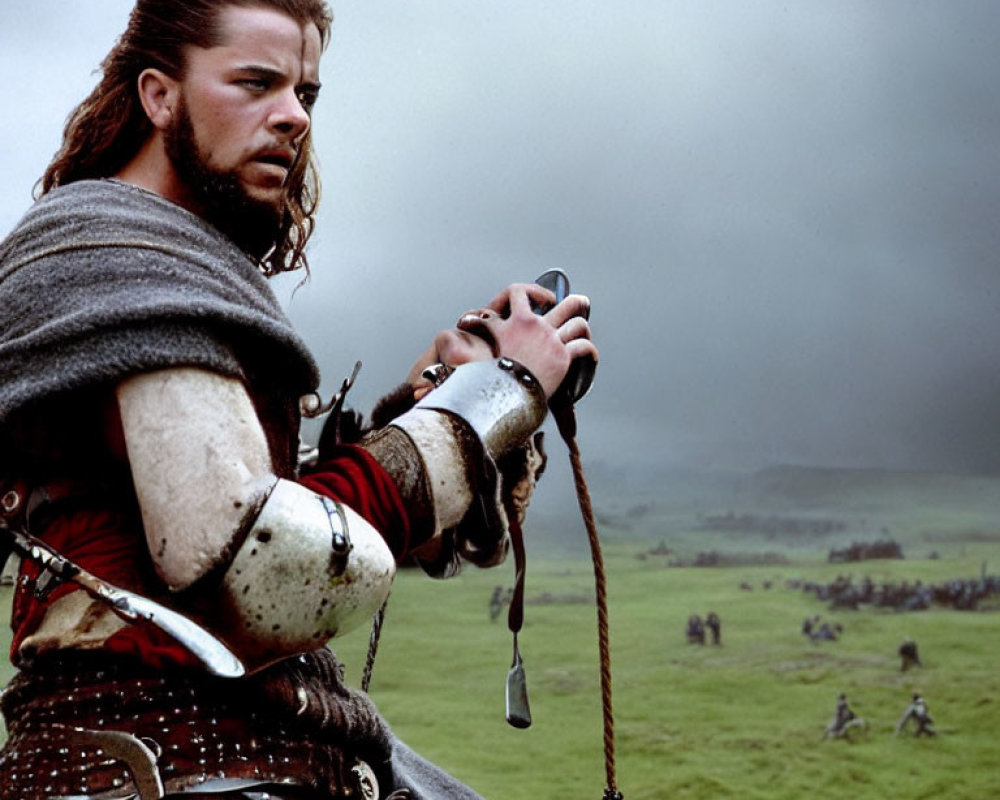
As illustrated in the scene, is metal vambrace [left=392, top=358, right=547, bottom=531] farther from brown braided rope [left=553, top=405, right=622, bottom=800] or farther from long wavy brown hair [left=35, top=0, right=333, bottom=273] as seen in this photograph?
long wavy brown hair [left=35, top=0, right=333, bottom=273]

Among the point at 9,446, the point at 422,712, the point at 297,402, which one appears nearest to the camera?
the point at 9,446

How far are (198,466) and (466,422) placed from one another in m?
A: 0.46

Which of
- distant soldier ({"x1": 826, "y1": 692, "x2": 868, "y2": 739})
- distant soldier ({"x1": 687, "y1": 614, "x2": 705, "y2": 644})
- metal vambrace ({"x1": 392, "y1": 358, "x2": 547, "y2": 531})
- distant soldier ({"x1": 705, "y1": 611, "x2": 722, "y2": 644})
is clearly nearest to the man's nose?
metal vambrace ({"x1": 392, "y1": 358, "x2": 547, "y2": 531})

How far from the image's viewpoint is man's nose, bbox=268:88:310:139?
6.61 feet

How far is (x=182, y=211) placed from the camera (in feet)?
6.41

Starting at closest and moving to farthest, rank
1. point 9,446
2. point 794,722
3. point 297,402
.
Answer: point 9,446
point 297,402
point 794,722

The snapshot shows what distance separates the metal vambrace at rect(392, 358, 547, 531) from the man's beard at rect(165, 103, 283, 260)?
0.39 metres

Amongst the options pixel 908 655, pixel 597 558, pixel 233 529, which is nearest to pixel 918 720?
pixel 908 655

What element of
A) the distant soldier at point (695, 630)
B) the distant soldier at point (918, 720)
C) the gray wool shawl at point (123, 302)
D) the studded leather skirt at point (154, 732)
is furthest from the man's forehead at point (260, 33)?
the distant soldier at point (695, 630)

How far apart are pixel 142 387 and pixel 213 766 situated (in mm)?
498

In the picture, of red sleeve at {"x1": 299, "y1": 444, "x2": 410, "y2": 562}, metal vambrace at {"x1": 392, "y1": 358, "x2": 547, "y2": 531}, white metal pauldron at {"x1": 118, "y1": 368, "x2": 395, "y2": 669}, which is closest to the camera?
white metal pauldron at {"x1": 118, "y1": 368, "x2": 395, "y2": 669}

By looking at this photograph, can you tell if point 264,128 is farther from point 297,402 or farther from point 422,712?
point 422,712

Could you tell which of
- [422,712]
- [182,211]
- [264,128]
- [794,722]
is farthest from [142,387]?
[794,722]

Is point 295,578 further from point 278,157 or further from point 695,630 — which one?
point 695,630
